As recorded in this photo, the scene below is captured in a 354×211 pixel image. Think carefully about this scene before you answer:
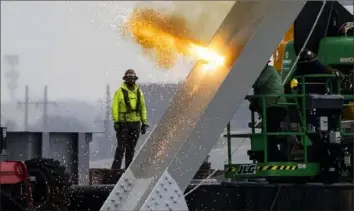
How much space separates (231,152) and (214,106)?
341 centimetres

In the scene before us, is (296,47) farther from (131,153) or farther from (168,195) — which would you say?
(168,195)

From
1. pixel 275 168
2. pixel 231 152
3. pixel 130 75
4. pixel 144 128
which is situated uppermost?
pixel 130 75

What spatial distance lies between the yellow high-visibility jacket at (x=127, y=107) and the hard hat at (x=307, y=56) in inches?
108

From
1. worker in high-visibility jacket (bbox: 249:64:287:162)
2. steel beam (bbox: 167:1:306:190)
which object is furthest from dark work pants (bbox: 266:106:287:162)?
steel beam (bbox: 167:1:306:190)

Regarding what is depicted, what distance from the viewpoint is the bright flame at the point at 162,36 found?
7543mm

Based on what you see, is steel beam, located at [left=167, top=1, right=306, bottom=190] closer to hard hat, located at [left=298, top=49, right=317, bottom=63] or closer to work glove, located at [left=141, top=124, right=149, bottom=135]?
hard hat, located at [left=298, top=49, right=317, bottom=63]

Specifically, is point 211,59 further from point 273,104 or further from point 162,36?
point 273,104

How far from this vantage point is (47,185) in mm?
9266

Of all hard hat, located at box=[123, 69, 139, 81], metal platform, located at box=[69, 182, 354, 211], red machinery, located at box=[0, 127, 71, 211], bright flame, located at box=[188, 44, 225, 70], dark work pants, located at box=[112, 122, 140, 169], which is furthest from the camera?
dark work pants, located at box=[112, 122, 140, 169]

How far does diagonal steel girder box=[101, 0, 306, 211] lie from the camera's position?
560 centimetres

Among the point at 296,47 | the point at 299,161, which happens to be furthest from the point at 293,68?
the point at 299,161

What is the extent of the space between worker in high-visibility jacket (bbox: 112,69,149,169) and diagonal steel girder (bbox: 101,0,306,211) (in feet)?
15.9

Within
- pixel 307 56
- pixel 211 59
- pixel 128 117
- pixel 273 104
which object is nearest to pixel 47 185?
pixel 128 117

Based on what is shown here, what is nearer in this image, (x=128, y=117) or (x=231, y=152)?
(x=231, y=152)
